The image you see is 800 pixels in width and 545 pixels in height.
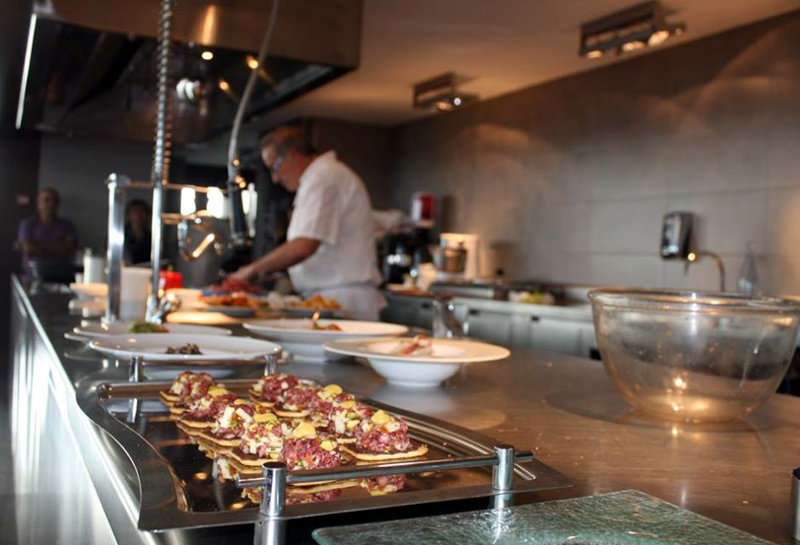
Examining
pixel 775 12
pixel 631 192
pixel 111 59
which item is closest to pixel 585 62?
pixel 631 192

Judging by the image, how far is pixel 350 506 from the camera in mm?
603

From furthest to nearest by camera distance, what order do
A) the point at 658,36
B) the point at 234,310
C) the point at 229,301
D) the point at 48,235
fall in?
1. the point at 48,235
2. the point at 658,36
3. the point at 229,301
4. the point at 234,310

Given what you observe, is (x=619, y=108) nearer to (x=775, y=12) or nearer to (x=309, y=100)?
(x=775, y=12)

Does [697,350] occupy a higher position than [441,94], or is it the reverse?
[441,94]

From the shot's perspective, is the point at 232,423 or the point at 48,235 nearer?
the point at 232,423

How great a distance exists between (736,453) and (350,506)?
573 mm

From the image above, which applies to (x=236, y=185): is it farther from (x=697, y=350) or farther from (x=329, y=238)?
(x=329, y=238)

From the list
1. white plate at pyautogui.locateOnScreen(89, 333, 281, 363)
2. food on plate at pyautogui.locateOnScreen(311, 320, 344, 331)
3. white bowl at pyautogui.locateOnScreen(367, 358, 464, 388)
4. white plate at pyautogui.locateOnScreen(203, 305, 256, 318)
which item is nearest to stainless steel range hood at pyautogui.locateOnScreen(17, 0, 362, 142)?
white plate at pyautogui.locateOnScreen(203, 305, 256, 318)

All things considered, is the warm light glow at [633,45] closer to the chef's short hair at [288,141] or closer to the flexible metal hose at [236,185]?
the chef's short hair at [288,141]

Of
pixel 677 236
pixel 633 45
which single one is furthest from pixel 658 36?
pixel 677 236

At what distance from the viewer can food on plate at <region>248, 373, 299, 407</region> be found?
1048 mm

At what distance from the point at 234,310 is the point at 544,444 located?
71.2 inches

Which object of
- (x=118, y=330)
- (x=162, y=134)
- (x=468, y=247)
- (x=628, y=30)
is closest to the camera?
(x=118, y=330)

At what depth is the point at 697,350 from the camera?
3.47 feet
